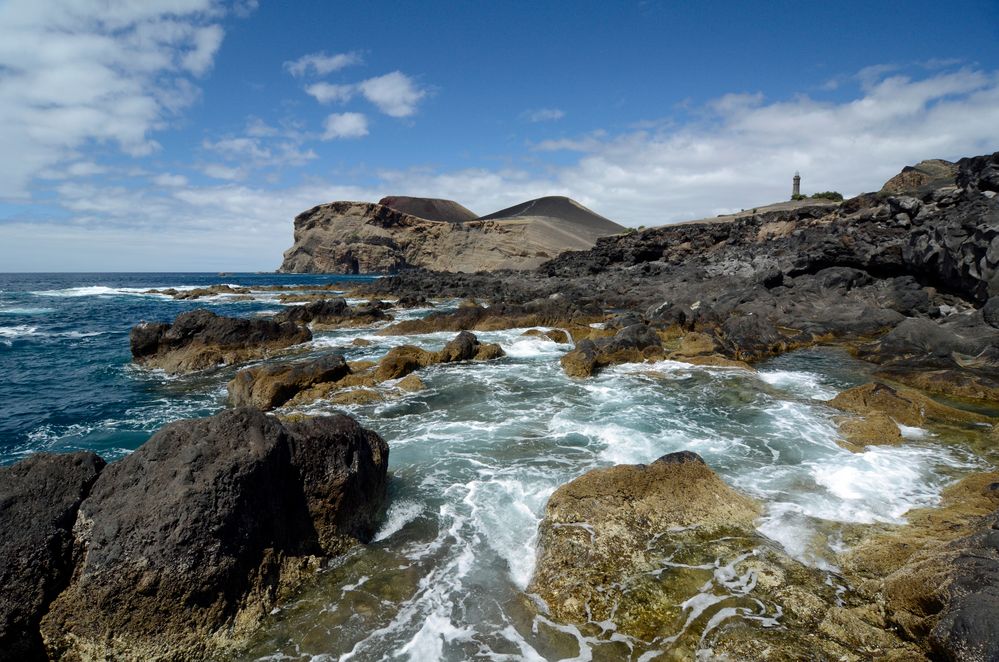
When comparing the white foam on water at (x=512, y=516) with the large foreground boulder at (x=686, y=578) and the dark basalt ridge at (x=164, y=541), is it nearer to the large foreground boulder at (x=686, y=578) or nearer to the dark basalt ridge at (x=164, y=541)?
the large foreground boulder at (x=686, y=578)

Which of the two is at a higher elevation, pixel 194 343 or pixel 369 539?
pixel 194 343

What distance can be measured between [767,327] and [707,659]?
16.2m

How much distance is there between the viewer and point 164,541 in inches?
187

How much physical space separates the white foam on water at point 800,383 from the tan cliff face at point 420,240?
2495 inches

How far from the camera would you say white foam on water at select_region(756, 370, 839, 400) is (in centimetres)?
1237

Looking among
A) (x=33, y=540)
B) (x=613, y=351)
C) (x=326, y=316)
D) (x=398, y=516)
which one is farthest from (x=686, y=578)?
(x=326, y=316)

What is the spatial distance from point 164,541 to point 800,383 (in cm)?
1453

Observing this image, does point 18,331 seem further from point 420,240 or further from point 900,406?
point 420,240

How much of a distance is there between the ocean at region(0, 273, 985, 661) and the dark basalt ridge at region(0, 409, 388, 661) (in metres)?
0.47

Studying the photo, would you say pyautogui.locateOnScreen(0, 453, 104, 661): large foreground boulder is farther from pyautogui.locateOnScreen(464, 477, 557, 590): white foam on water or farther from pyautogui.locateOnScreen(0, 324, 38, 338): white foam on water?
pyautogui.locateOnScreen(0, 324, 38, 338): white foam on water

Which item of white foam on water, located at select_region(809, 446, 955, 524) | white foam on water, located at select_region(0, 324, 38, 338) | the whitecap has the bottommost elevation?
white foam on water, located at select_region(809, 446, 955, 524)

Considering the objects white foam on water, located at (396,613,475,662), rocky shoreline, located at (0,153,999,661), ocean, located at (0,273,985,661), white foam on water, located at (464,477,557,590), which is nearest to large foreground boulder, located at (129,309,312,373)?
ocean, located at (0,273,985,661)

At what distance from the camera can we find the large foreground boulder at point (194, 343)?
53.6 ft

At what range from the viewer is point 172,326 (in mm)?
17062
